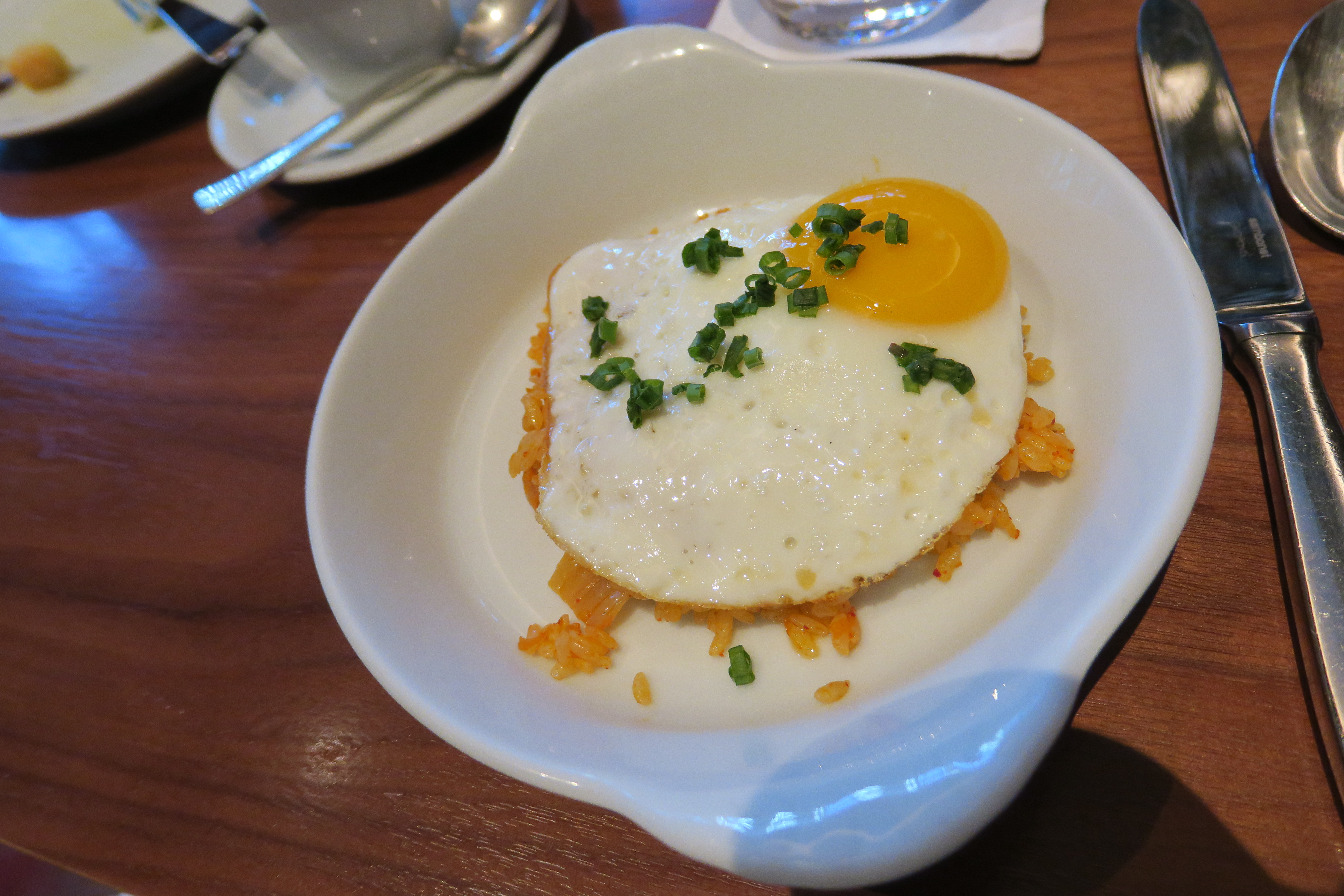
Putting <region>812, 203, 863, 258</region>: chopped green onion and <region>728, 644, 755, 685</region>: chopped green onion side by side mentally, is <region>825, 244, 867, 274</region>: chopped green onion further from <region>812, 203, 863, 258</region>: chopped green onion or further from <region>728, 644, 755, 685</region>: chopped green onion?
<region>728, 644, 755, 685</region>: chopped green onion

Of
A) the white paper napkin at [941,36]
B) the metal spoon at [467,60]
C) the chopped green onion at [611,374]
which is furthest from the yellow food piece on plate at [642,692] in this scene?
the metal spoon at [467,60]

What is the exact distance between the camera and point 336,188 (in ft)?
7.36

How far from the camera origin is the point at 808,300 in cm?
121

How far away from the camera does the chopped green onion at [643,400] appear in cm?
123

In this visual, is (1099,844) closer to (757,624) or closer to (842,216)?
(757,624)

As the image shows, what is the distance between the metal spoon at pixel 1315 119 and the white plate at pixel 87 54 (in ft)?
11.2

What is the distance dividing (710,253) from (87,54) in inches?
127

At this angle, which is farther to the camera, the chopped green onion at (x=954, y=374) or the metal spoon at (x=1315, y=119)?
the metal spoon at (x=1315, y=119)

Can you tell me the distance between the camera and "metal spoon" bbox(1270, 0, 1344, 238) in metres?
1.38

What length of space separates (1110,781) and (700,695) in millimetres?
638

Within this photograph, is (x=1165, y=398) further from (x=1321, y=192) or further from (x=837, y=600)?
(x=1321, y=192)

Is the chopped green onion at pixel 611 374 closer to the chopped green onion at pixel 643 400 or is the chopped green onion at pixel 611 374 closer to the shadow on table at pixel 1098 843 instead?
the chopped green onion at pixel 643 400

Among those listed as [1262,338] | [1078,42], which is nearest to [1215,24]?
[1078,42]

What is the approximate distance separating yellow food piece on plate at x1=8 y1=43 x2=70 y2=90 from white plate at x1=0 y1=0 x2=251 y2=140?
0.08ft
